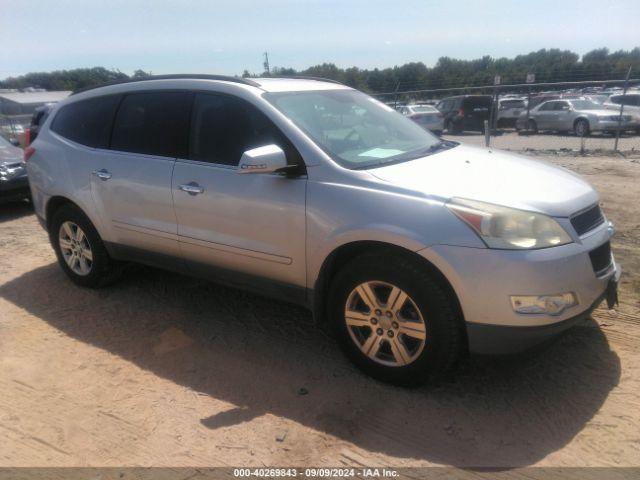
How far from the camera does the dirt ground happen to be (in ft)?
8.79

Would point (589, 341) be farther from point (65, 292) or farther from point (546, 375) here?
point (65, 292)

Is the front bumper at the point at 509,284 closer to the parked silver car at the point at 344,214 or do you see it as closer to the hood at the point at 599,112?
the parked silver car at the point at 344,214

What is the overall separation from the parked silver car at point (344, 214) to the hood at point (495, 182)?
14 mm

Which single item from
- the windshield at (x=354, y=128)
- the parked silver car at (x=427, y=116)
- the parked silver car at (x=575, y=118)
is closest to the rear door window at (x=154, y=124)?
the windshield at (x=354, y=128)

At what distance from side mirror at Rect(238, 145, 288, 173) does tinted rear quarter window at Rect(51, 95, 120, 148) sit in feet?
6.23

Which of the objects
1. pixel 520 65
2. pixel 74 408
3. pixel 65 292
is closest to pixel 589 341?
pixel 74 408

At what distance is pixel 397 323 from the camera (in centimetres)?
302

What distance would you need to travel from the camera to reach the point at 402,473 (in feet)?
8.25

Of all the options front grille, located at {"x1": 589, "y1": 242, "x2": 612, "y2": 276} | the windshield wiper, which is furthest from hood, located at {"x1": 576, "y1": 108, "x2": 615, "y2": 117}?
front grille, located at {"x1": 589, "y1": 242, "x2": 612, "y2": 276}

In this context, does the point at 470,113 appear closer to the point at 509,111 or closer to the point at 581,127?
the point at 509,111

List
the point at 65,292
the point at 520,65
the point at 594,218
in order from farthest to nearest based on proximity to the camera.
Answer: the point at 520,65
the point at 65,292
the point at 594,218

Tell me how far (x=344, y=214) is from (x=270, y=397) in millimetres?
1184

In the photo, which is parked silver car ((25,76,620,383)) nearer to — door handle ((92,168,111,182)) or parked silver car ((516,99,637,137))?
door handle ((92,168,111,182))

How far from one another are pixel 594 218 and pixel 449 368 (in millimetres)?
1247
